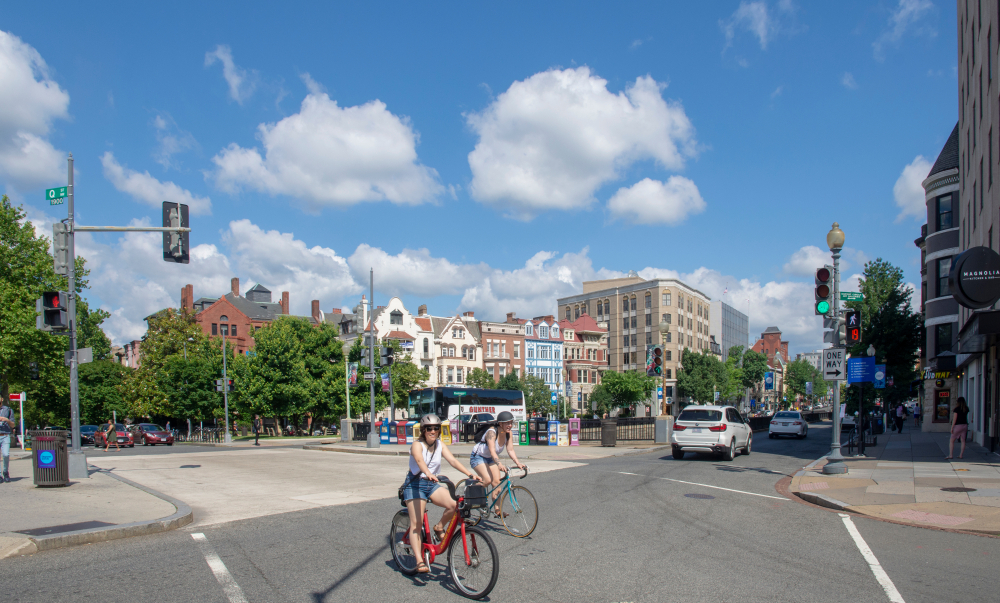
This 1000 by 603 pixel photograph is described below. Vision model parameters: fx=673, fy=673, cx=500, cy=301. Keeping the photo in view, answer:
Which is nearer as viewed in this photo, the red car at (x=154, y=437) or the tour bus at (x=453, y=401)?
the tour bus at (x=453, y=401)

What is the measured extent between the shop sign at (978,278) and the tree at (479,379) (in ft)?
212

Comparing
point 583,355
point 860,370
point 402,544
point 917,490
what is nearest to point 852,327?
point 917,490

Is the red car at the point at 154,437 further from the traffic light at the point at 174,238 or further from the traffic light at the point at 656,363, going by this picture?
the traffic light at the point at 174,238

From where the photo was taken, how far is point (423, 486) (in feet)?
21.4

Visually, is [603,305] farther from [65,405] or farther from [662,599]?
[662,599]

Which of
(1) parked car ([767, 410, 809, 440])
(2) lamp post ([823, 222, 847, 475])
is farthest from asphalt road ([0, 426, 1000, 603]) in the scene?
(1) parked car ([767, 410, 809, 440])

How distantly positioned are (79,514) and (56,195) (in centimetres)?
980

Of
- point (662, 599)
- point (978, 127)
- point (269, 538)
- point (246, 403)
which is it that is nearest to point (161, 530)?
point (269, 538)

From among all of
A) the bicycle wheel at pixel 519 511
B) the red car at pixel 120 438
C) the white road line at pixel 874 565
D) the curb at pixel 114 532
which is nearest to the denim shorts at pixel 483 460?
the bicycle wheel at pixel 519 511

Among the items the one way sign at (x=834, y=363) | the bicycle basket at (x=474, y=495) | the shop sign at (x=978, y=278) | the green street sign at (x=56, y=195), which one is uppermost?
the green street sign at (x=56, y=195)

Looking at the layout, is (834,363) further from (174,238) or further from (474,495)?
(174,238)

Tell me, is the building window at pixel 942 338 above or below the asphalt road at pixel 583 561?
above

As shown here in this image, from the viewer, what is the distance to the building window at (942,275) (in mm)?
34531

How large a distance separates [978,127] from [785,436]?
19.0 m
